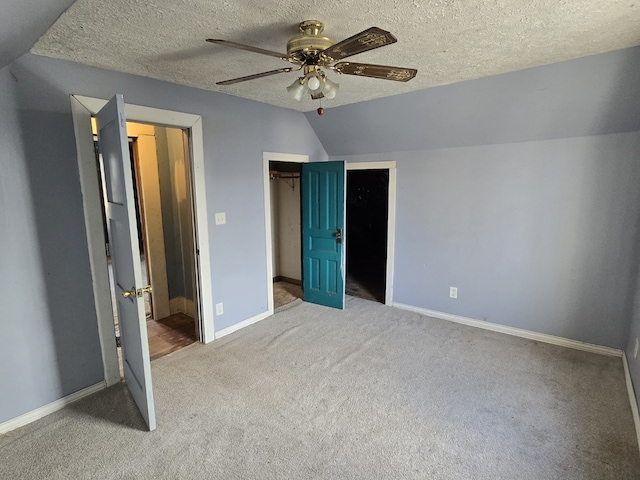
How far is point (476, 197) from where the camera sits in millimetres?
3299

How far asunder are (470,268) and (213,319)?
2.66m

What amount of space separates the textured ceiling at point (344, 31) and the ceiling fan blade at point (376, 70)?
0.19 meters

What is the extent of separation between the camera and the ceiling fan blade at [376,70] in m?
1.65

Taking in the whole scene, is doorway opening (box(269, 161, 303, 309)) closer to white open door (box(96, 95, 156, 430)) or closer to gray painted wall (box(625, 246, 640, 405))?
Result: white open door (box(96, 95, 156, 430))

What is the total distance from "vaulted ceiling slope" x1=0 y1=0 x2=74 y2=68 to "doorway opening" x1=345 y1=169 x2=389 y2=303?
3926 mm

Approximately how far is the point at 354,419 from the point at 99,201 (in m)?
2.26

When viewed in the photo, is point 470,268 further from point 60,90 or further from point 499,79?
point 60,90

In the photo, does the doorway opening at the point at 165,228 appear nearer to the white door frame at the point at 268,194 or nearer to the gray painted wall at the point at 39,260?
the white door frame at the point at 268,194

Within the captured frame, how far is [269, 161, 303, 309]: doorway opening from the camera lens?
15.6 ft

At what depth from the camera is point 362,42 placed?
4.30 ft

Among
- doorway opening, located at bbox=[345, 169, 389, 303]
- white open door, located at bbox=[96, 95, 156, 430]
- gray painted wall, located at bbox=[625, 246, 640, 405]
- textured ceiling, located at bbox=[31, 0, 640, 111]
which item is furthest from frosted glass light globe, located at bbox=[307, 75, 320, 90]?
doorway opening, located at bbox=[345, 169, 389, 303]

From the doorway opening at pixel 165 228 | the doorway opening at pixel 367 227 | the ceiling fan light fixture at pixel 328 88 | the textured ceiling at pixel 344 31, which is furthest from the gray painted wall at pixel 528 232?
the doorway opening at pixel 165 228

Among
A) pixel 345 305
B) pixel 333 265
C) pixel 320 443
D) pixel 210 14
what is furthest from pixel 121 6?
pixel 345 305

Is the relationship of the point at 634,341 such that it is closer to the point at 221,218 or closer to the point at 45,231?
the point at 221,218
